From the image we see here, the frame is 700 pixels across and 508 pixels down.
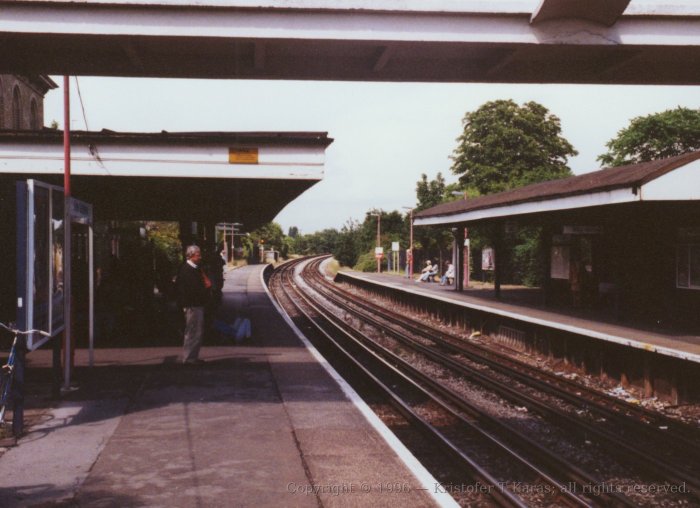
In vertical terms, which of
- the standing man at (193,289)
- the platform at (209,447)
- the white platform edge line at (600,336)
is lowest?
the platform at (209,447)

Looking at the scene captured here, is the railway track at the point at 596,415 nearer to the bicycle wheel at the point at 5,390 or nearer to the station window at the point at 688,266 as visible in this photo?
the station window at the point at 688,266

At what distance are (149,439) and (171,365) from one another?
14.1 ft

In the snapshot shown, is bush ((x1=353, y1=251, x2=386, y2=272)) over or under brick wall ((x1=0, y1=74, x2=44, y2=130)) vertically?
under

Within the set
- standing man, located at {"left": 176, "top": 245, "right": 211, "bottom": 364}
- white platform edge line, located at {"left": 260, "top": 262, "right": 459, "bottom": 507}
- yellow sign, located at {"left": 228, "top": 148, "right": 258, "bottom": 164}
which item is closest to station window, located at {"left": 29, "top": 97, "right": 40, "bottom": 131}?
yellow sign, located at {"left": 228, "top": 148, "right": 258, "bottom": 164}

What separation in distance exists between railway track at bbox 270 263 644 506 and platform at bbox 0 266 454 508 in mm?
959

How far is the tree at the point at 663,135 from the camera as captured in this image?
129 feet

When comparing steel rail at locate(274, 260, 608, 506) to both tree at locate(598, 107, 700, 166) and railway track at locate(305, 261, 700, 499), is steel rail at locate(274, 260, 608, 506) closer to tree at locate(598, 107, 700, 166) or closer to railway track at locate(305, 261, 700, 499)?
railway track at locate(305, 261, 700, 499)

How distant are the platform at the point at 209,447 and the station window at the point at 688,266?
360 inches

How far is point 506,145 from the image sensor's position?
5069 centimetres

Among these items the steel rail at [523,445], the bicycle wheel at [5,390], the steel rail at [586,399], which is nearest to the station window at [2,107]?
the steel rail at [586,399]

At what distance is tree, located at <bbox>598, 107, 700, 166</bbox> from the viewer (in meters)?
39.2

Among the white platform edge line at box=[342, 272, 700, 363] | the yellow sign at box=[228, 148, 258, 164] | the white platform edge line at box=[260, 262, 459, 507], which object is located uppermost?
the yellow sign at box=[228, 148, 258, 164]

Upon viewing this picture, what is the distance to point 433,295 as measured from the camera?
23781 millimetres

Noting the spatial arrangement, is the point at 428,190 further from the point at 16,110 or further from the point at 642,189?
the point at 642,189
